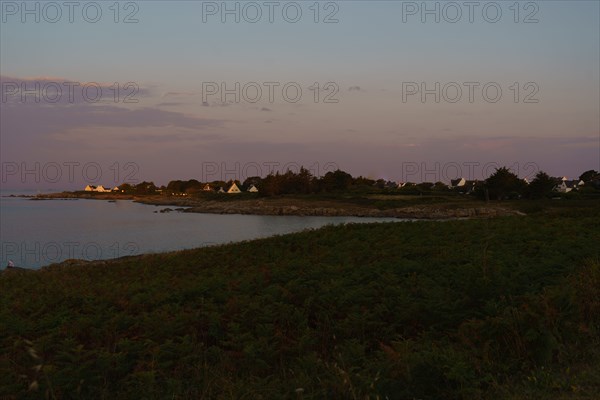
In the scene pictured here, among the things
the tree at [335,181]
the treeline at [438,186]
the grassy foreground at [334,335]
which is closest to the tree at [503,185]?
the treeline at [438,186]

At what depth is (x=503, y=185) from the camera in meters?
85.1

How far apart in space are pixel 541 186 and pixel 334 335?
85400mm

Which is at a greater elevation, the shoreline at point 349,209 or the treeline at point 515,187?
the treeline at point 515,187

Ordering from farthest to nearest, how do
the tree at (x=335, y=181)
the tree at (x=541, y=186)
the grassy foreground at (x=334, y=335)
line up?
the tree at (x=335, y=181)
the tree at (x=541, y=186)
the grassy foreground at (x=334, y=335)

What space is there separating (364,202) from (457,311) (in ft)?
294

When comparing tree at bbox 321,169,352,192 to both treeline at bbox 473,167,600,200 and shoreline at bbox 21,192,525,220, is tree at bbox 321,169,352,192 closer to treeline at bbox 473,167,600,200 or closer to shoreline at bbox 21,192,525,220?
shoreline at bbox 21,192,525,220

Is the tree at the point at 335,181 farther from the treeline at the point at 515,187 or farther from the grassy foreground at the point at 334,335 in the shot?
the grassy foreground at the point at 334,335

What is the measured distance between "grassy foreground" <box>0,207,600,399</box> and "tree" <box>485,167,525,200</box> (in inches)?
3005

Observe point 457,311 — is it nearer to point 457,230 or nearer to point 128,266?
point 457,230

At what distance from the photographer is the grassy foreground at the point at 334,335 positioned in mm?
5488

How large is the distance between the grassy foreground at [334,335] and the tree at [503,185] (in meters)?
76.3

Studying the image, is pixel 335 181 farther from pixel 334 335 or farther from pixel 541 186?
pixel 334 335

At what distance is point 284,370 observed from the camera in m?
6.49

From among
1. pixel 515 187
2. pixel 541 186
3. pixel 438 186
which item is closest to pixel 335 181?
pixel 438 186
